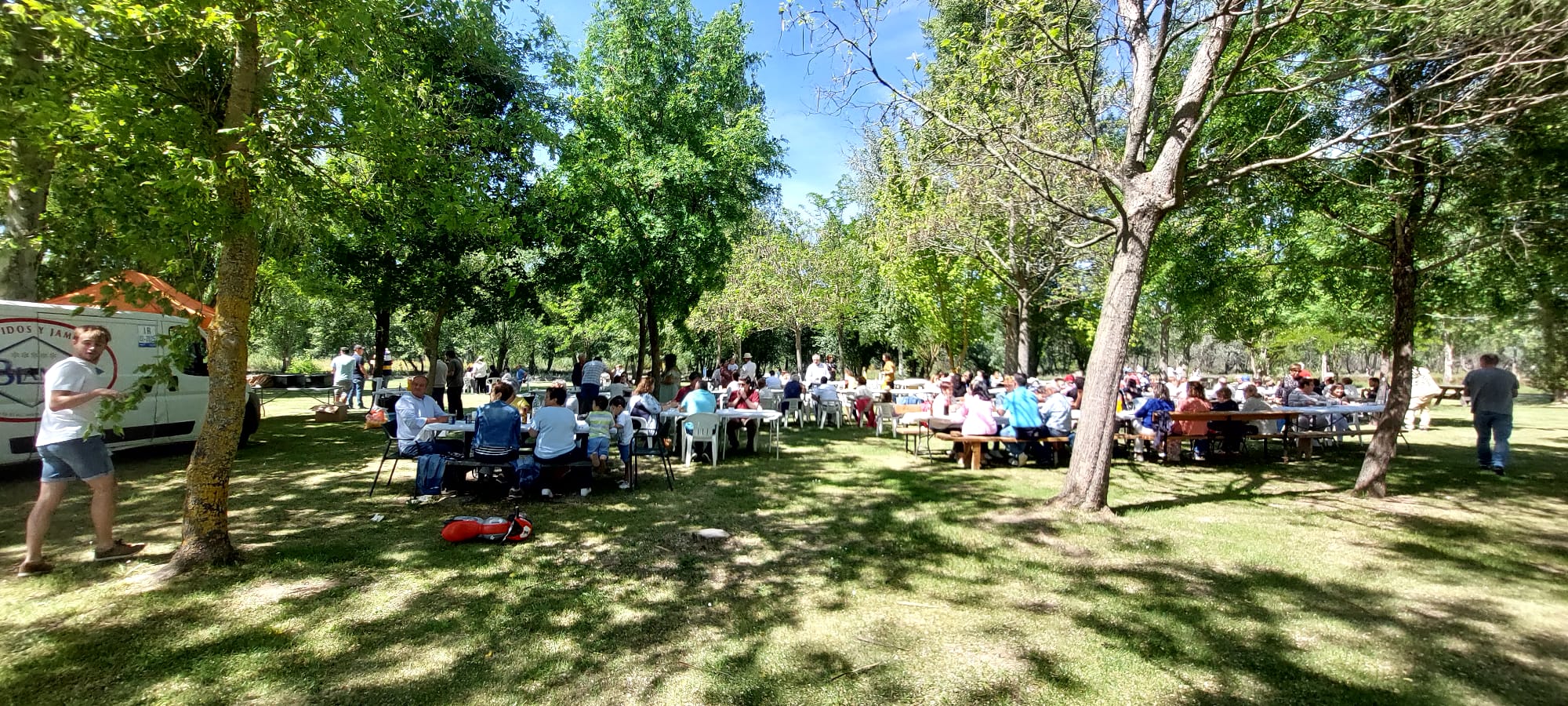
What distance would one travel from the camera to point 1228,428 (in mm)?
10344

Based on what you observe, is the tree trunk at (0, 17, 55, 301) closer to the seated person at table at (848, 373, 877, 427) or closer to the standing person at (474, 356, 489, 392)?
the seated person at table at (848, 373, 877, 427)

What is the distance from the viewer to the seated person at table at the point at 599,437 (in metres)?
7.54

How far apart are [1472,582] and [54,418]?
9.72 m

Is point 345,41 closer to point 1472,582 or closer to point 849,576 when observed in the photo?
point 849,576

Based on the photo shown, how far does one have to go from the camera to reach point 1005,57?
7.14 m

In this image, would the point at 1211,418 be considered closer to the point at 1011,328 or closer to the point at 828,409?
the point at 828,409

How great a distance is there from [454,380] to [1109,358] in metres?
12.8

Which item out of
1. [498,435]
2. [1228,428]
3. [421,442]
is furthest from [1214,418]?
[421,442]

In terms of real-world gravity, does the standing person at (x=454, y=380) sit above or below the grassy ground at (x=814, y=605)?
above

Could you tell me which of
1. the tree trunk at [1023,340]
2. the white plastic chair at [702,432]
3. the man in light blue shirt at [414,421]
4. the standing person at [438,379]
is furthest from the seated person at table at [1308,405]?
the standing person at [438,379]

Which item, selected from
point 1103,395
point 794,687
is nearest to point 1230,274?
point 1103,395

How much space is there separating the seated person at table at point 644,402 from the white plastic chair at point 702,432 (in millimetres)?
492

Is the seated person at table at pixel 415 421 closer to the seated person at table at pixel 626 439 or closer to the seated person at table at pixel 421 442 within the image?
the seated person at table at pixel 421 442

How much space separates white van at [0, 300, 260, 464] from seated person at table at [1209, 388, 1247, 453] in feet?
42.6
